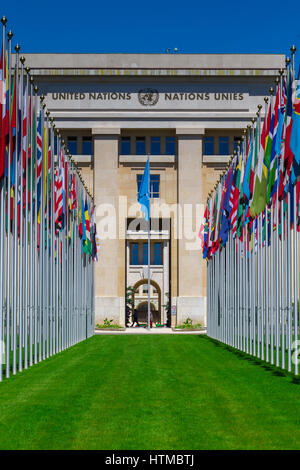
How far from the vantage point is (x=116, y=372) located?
20594 millimetres

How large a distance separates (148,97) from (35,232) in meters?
45.1

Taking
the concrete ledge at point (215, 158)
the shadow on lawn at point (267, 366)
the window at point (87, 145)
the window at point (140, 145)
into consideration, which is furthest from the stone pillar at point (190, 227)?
the shadow on lawn at point (267, 366)

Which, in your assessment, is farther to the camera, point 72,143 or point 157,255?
point 157,255

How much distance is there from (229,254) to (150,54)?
3593 cm

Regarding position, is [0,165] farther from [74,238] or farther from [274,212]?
[74,238]

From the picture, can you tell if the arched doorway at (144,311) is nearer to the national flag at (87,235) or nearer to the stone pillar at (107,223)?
the stone pillar at (107,223)

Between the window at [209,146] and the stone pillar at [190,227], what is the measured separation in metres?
1.67

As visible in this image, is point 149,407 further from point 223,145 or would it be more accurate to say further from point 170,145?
point 170,145

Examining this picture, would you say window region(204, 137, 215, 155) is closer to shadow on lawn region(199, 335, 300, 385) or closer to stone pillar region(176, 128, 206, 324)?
stone pillar region(176, 128, 206, 324)

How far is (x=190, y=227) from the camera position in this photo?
66.4 m

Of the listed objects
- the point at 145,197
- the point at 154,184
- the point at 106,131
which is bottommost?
the point at 145,197

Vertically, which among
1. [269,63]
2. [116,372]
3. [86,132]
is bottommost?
[116,372]

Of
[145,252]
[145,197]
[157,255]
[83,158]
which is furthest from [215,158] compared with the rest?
[157,255]

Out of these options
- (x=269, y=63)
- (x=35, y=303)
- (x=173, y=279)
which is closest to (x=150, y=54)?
(x=269, y=63)
